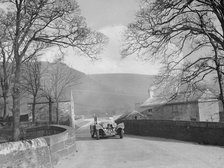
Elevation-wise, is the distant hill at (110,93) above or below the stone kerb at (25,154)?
above

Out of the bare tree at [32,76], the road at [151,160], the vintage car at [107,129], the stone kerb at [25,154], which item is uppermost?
the bare tree at [32,76]

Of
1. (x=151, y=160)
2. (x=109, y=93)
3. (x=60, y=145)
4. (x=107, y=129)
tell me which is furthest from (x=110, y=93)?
(x=151, y=160)

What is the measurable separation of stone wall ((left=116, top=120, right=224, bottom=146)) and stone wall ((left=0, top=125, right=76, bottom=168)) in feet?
24.9

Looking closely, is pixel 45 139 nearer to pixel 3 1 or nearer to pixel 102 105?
pixel 3 1

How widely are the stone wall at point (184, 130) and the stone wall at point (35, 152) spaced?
24.9ft

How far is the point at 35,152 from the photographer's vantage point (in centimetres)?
902

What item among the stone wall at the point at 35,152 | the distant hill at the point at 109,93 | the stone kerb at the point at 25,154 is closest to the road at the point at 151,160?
the stone wall at the point at 35,152

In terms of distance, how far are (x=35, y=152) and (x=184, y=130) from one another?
1172cm

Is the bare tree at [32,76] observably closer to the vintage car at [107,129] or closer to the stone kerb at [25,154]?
the vintage car at [107,129]

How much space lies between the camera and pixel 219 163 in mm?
10438

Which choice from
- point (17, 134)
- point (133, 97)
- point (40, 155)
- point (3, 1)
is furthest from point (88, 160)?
point (133, 97)

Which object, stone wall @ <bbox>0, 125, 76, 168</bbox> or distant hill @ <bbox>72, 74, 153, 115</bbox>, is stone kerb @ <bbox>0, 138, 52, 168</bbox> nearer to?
stone wall @ <bbox>0, 125, 76, 168</bbox>

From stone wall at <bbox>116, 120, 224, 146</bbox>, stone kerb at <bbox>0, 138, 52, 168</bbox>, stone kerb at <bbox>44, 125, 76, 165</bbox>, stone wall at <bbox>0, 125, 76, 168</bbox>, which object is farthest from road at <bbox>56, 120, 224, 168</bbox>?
stone wall at <bbox>116, 120, 224, 146</bbox>

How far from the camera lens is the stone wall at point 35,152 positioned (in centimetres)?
794
